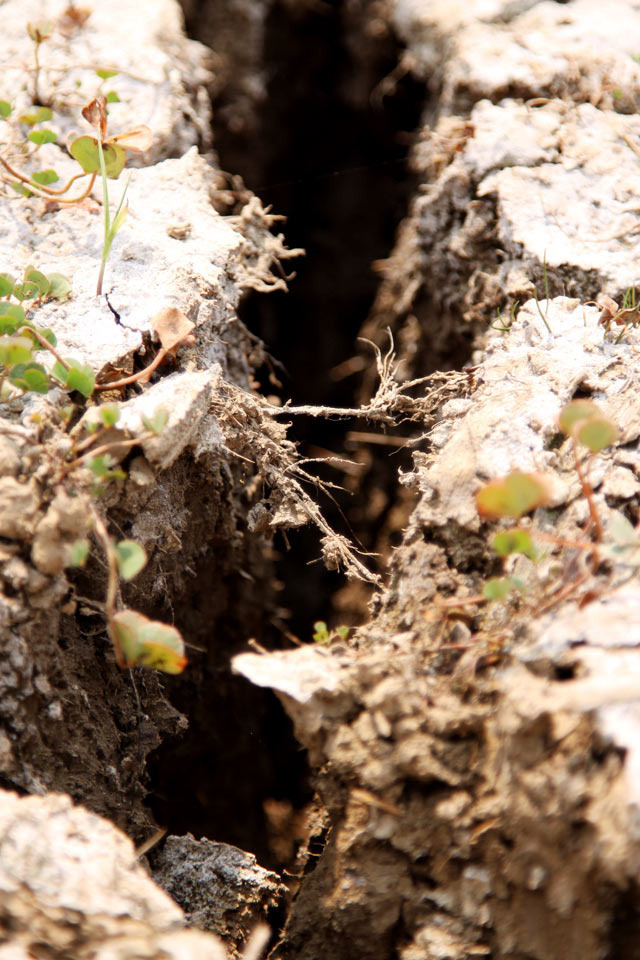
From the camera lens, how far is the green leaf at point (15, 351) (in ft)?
3.51

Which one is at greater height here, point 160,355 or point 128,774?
point 160,355

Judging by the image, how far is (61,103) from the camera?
1.73 metres

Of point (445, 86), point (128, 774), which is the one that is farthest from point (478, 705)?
point (445, 86)

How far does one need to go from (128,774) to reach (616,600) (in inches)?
32.4

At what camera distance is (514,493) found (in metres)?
0.94

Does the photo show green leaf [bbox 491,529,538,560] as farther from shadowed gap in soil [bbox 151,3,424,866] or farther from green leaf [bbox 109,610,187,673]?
shadowed gap in soil [bbox 151,3,424,866]

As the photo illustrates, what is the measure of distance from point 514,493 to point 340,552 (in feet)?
1.49

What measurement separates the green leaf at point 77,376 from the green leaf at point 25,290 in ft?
0.70

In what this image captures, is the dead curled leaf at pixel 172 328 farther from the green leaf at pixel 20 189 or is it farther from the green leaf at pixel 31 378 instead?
the green leaf at pixel 20 189

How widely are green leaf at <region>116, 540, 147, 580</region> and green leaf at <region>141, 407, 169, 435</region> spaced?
0.18 metres

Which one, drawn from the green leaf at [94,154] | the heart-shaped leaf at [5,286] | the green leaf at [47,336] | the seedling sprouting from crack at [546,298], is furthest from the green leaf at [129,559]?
the seedling sprouting from crack at [546,298]

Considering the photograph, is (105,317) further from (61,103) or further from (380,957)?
(380,957)

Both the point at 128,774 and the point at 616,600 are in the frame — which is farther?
the point at 128,774

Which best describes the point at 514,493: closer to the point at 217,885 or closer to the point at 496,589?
the point at 496,589
